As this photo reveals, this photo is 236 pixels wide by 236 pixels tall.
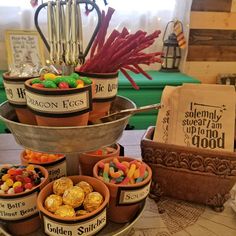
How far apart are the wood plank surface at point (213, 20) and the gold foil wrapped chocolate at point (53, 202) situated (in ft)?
6.85

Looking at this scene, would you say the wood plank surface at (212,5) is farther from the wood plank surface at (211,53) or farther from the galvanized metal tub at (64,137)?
the galvanized metal tub at (64,137)

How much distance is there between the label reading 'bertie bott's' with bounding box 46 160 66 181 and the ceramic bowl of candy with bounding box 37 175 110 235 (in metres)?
0.09

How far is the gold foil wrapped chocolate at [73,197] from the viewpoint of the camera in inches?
20.4

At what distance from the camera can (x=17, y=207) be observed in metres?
0.54

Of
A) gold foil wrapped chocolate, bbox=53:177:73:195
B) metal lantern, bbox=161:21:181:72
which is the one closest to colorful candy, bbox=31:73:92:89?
gold foil wrapped chocolate, bbox=53:177:73:195

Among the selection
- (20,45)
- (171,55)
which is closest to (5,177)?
(20,45)

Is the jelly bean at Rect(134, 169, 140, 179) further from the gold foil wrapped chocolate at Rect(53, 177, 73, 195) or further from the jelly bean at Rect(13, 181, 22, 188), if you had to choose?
the jelly bean at Rect(13, 181, 22, 188)

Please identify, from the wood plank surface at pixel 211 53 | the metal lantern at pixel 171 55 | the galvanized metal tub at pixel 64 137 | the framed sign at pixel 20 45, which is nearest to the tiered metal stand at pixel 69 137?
the galvanized metal tub at pixel 64 137

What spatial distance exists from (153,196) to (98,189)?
0.21 metres

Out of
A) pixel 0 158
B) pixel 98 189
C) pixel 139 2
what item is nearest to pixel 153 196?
pixel 98 189

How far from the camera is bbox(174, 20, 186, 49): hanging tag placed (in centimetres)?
220

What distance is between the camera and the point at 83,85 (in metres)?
0.52

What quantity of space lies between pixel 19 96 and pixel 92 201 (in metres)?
0.26

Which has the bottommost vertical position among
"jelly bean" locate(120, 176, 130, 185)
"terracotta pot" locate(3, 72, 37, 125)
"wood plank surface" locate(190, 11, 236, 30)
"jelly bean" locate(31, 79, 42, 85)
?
"jelly bean" locate(120, 176, 130, 185)
